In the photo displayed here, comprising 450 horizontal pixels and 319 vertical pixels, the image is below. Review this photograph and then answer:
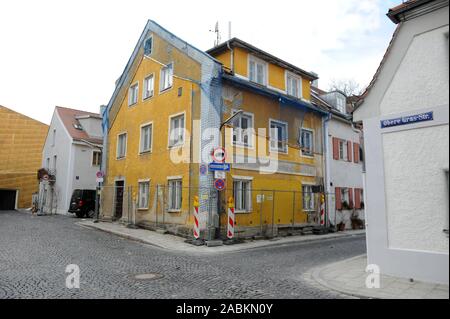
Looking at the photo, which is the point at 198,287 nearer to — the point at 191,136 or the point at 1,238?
the point at 191,136

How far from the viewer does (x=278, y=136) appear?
60.7 feet

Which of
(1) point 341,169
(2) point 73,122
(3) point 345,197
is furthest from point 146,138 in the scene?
(2) point 73,122

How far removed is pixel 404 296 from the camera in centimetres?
651

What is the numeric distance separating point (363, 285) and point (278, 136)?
1168 cm

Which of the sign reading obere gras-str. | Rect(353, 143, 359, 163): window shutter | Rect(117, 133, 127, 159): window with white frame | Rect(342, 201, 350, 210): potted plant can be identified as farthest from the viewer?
Rect(353, 143, 359, 163): window shutter

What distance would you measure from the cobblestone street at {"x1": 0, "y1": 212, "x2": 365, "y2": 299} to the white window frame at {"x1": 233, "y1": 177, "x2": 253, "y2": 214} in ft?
8.69

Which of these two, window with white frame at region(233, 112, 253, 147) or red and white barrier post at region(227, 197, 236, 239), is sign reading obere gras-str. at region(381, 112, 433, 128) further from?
window with white frame at region(233, 112, 253, 147)

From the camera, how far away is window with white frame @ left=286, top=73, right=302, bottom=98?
2036 centimetres

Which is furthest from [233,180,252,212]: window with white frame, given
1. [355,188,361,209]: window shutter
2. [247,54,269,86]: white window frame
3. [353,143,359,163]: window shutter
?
[353,143,359,163]: window shutter

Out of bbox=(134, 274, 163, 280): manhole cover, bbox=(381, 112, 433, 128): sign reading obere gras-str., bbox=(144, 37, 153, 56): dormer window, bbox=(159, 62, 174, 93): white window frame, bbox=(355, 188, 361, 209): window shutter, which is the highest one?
bbox=(144, 37, 153, 56): dormer window

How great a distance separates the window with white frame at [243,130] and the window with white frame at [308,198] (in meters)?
4.85

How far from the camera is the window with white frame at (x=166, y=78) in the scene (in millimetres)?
17984
